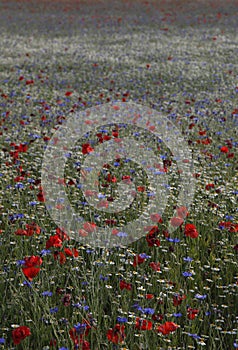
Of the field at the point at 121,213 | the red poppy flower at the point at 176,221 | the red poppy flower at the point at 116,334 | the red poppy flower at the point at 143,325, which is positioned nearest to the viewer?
the red poppy flower at the point at 116,334

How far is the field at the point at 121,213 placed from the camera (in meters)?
3.03

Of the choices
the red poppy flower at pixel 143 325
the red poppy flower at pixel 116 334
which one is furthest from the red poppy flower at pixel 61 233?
the red poppy flower at pixel 116 334

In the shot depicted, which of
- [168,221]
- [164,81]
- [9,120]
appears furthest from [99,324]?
[164,81]

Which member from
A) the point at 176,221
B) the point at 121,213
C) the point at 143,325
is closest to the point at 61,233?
the point at 121,213

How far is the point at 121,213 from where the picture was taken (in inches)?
180

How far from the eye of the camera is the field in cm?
303

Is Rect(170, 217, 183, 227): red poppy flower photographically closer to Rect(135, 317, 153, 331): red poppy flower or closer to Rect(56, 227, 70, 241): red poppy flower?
Rect(56, 227, 70, 241): red poppy flower

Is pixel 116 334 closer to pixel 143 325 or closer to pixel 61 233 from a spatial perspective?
pixel 143 325

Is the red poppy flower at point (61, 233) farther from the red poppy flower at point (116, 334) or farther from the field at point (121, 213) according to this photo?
the red poppy flower at point (116, 334)

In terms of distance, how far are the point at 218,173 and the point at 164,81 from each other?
6.94 meters

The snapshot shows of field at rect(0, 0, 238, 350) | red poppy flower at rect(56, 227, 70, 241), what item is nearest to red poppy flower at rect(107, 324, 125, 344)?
field at rect(0, 0, 238, 350)

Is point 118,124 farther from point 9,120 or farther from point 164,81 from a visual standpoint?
point 164,81

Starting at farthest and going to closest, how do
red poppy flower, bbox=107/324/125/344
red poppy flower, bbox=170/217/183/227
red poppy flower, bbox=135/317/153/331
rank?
1. red poppy flower, bbox=170/217/183/227
2. red poppy flower, bbox=135/317/153/331
3. red poppy flower, bbox=107/324/125/344

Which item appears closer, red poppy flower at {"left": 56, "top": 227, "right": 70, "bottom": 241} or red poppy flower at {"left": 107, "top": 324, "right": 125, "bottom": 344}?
red poppy flower at {"left": 107, "top": 324, "right": 125, "bottom": 344}
